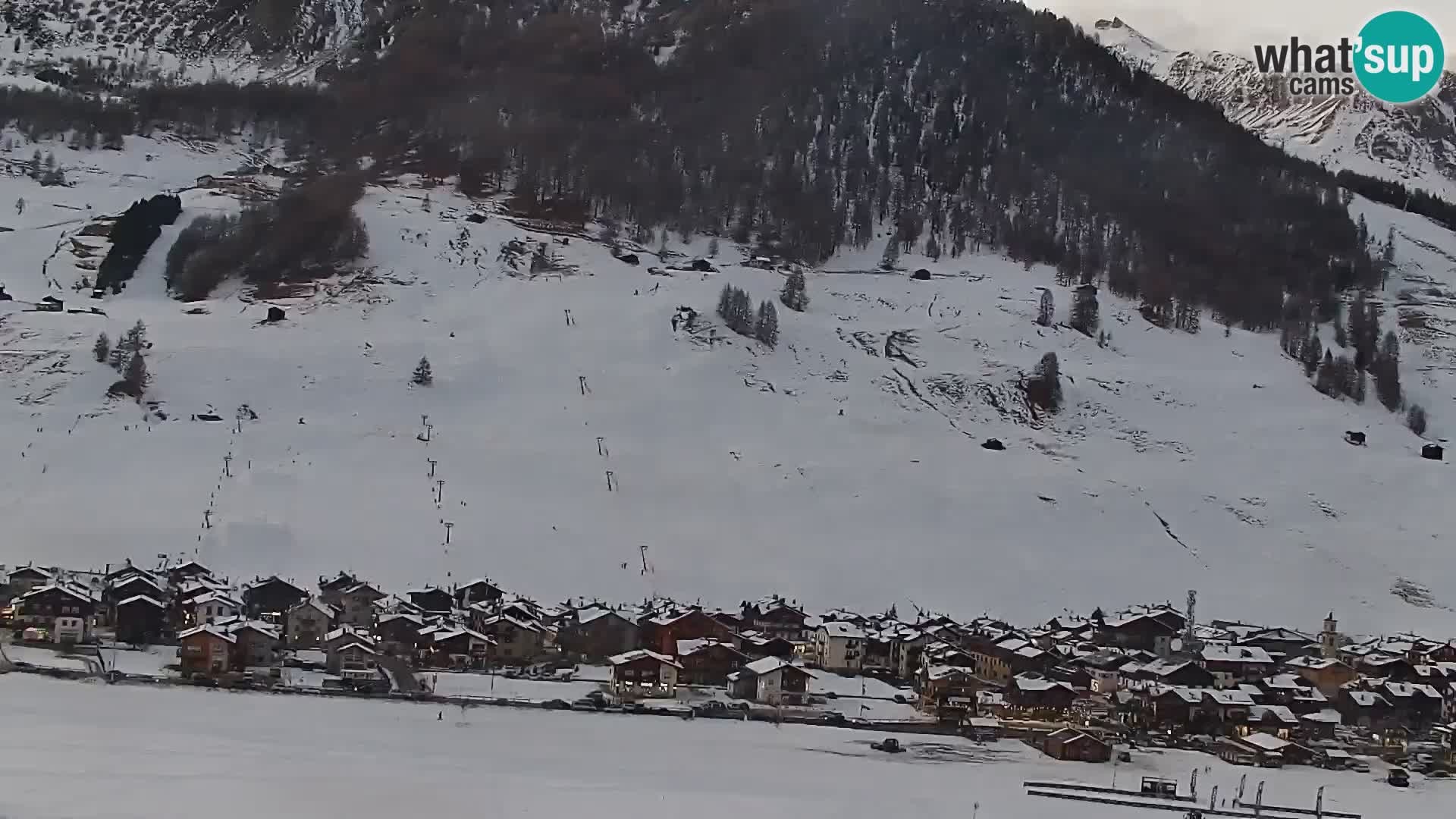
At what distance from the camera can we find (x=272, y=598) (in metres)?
28.4

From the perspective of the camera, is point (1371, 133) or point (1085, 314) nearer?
point (1085, 314)

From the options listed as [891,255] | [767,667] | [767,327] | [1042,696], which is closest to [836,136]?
[891,255]

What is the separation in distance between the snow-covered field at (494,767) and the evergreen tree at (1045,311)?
35.4 meters

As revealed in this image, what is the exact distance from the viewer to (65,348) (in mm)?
43219

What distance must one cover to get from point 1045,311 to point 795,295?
10889 mm

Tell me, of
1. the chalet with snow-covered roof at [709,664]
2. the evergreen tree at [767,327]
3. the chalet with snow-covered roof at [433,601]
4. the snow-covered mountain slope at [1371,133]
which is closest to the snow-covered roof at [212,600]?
the chalet with snow-covered roof at [433,601]

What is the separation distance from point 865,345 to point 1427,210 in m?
58.1

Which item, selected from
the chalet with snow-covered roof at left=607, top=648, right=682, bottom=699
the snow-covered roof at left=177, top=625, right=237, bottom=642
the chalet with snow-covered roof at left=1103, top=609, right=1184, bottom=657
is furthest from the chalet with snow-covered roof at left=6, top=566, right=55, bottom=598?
the chalet with snow-covered roof at left=1103, top=609, right=1184, bottom=657

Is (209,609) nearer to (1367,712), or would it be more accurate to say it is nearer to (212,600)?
(212,600)

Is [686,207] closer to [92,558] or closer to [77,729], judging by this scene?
[92,558]

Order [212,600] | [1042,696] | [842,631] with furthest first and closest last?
[842,631]
[212,600]
[1042,696]

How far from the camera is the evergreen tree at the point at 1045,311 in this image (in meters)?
55.7

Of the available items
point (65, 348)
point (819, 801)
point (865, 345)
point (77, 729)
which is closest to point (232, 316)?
point (65, 348)

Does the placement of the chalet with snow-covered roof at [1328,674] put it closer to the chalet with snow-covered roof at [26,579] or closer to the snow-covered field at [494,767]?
the snow-covered field at [494,767]
